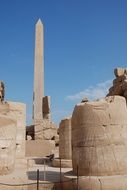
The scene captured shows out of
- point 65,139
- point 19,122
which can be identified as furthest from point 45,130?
point 19,122

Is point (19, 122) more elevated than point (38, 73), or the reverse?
point (38, 73)

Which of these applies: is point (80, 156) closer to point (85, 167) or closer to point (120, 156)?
point (85, 167)

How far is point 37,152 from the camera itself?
56.5ft

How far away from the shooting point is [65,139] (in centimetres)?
1329

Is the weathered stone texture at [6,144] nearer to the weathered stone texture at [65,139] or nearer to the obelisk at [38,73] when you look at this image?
the weathered stone texture at [65,139]

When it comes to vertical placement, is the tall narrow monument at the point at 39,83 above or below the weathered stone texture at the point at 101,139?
above

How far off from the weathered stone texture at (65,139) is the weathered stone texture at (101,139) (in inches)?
231

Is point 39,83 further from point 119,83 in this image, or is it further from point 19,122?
point 19,122

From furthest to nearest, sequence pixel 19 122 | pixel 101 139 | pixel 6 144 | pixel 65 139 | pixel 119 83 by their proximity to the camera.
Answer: pixel 119 83 < pixel 65 139 < pixel 19 122 < pixel 6 144 < pixel 101 139

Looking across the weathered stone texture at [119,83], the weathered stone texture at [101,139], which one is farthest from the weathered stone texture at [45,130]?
the weathered stone texture at [101,139]

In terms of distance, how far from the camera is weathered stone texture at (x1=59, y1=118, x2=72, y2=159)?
13.1 metres

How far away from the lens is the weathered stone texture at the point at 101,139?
22.2ft

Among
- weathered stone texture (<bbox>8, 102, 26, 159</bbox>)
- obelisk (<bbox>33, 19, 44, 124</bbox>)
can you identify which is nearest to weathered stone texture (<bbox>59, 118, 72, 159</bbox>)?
weathered stone texture (<bbox>8, 102, 26, 159</bbox>)

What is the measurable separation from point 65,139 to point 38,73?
10.8 m
